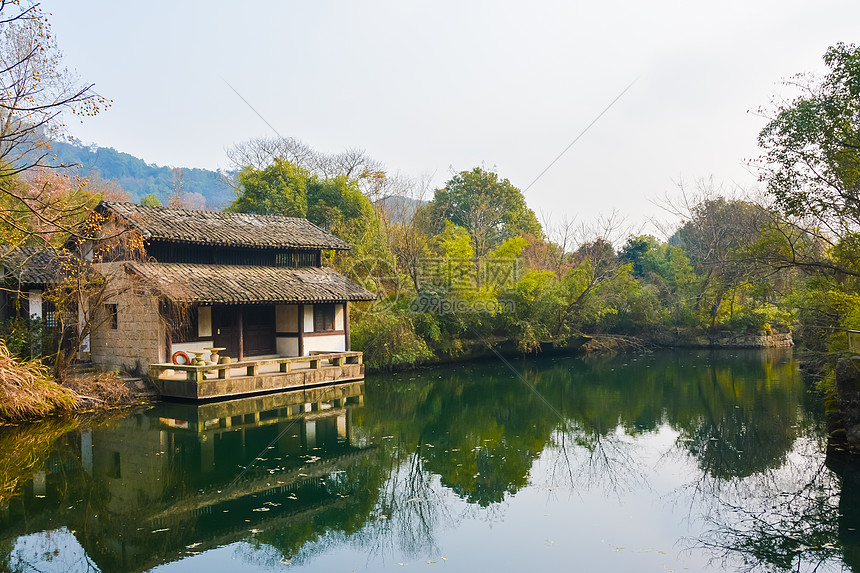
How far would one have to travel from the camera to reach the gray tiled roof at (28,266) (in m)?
18.5

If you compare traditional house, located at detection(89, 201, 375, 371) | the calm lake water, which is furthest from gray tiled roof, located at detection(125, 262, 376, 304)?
the calm lake water

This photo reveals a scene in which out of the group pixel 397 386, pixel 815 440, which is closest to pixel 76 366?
pixel 397 386

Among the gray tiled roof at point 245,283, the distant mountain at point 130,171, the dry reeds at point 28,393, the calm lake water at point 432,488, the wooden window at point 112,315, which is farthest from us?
the distant mountain at point 130,171

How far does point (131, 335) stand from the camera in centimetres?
1797

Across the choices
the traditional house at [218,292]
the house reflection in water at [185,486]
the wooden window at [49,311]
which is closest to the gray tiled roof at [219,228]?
the traditional house at [218,292]

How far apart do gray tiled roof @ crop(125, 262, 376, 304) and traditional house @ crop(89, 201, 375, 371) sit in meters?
0.03

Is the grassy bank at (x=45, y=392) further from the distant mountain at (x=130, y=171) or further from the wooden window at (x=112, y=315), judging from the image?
the distant mountain at (x=130, y=171)

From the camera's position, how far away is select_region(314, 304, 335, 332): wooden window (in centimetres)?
2134

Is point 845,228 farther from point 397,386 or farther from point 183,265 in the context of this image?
point 183,265

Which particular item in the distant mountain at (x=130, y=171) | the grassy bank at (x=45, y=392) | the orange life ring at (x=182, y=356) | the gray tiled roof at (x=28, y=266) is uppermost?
the distant mountain at (x=130, y=171)

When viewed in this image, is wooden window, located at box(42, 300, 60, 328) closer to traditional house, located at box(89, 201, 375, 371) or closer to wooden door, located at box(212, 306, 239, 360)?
traditional house, located at box(89, 201, 375, 371)

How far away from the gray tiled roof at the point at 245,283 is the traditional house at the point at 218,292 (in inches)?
1.4

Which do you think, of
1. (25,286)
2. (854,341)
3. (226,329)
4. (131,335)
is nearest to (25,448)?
(131,335)

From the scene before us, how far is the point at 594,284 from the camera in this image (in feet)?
99.8
